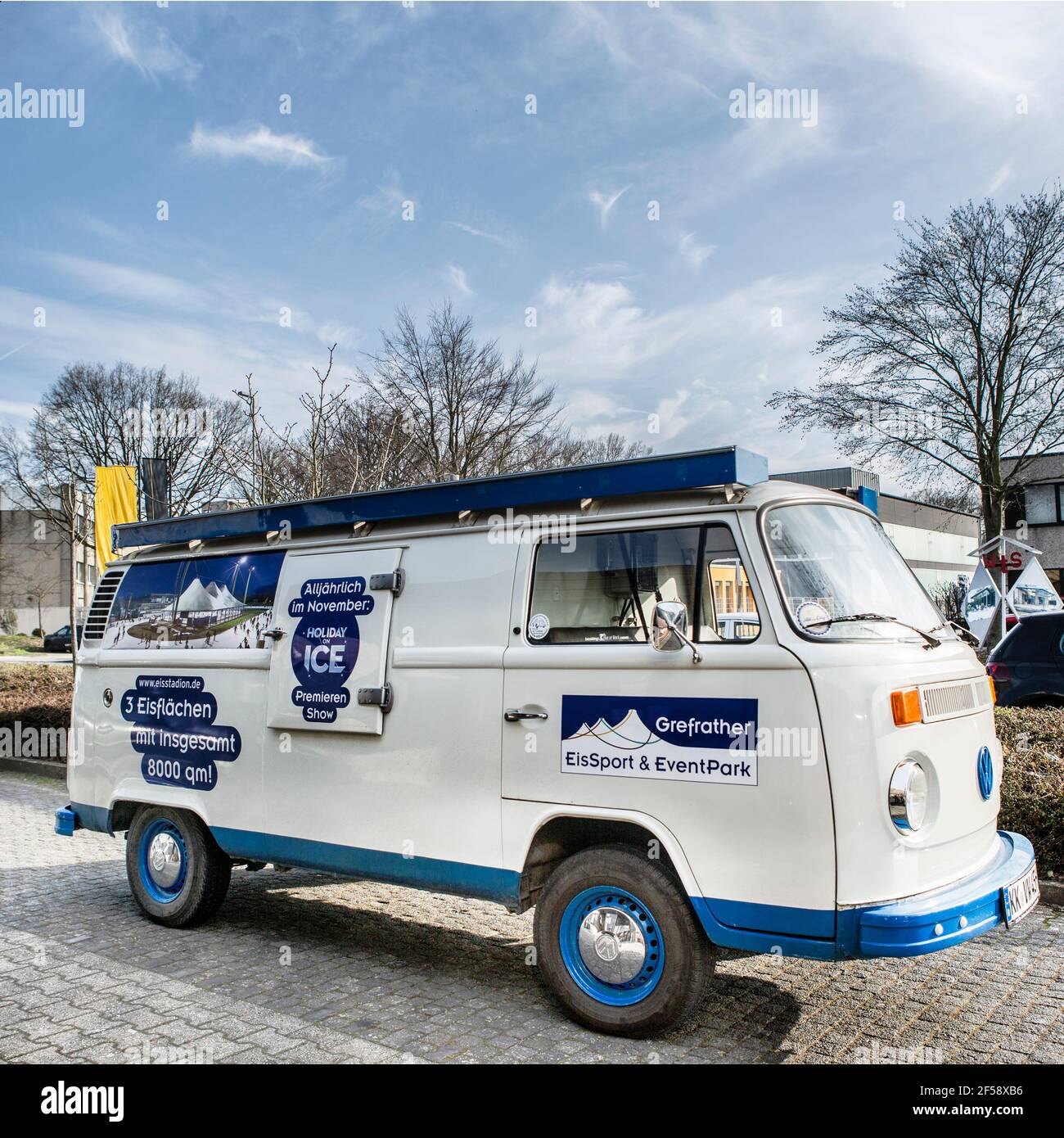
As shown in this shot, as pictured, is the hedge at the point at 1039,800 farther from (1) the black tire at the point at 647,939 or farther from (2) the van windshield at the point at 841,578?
(1) the black tire at the point at 647,939

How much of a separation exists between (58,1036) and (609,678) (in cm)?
293

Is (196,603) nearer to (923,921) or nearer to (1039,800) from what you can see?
(923,921)

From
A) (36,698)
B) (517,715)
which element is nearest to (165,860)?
(517,715)

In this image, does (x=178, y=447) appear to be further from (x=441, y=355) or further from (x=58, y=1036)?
(x=58, y=1036)

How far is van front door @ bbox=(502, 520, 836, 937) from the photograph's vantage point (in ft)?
12.9

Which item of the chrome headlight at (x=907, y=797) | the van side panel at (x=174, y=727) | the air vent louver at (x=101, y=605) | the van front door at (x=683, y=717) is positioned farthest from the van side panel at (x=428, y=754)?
the air vent louver at (x=101, y=605)

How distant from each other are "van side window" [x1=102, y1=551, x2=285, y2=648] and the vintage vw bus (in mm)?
37

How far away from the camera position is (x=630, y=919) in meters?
4.36

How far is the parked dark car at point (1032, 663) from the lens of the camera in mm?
10633

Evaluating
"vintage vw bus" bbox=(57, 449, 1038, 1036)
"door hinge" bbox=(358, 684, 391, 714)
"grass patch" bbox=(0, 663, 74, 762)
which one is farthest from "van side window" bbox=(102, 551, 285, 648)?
"grass patch" bbox=(0, 663, 74, 762)

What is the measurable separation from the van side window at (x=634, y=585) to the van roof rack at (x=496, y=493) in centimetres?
22
